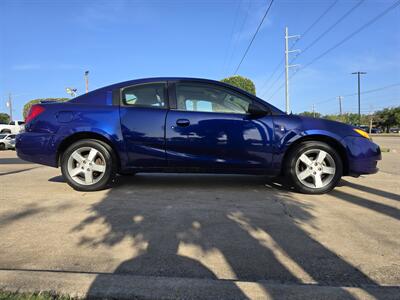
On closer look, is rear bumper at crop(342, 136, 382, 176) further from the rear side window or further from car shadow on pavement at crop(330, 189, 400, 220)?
the rear side window

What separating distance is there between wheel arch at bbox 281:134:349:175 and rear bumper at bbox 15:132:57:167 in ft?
10.3

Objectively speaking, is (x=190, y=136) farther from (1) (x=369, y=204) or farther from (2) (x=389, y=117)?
(2) (x=389, y=117)

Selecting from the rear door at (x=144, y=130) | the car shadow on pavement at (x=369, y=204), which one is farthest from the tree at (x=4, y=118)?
the car shadow on pavement at (x=369, y=204)

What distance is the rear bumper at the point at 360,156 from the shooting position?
482 cm

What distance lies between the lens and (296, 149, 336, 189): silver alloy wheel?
15.9 feet

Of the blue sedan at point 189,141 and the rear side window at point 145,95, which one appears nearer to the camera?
the blue sedan at point 189,141

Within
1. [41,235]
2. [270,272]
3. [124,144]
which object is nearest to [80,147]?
[124,144]

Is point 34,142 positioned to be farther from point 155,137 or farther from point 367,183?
point 367,183

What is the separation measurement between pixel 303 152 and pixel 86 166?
294 cm

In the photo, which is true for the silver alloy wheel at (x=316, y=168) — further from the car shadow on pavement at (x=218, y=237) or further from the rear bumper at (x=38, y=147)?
the rear bumper at (x=38, y=147)

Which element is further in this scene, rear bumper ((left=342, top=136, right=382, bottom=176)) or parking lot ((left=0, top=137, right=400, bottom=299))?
rear bumper ((left=342, top=136, right=382, bottom=176))

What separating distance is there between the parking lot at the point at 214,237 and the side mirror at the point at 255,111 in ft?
3.50

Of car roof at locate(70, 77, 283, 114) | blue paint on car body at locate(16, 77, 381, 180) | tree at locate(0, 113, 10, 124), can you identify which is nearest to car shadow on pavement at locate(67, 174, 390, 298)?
blue paint on car body at locate(16, 77, 381, 180)

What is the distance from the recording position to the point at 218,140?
4.82m
